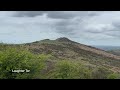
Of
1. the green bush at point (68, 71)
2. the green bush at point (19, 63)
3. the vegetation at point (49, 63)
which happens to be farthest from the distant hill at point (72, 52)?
the green bush at point (19, 63)

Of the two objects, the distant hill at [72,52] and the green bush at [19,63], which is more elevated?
the green bush at [19,63]

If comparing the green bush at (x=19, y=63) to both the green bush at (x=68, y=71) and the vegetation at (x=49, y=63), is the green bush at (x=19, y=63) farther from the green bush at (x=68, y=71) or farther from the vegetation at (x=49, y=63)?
the green bush at (x=68, y=71)

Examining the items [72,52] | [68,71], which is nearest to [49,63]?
[68,71]

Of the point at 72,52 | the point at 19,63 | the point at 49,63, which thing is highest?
the point at 19,63

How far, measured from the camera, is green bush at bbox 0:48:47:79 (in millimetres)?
13778

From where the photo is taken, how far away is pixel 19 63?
47.4 feet

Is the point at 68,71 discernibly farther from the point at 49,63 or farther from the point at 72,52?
the point at 72,52

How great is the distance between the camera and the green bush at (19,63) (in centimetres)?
1378

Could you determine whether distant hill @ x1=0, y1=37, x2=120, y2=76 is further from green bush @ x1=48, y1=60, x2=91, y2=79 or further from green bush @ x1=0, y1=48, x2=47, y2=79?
green bush @ x1=0, y1=48, x2=47, y2=79

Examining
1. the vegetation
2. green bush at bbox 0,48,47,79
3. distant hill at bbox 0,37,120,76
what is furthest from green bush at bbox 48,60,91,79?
distant hill at bbox 0,37,120,76

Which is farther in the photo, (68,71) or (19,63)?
(68,71)
